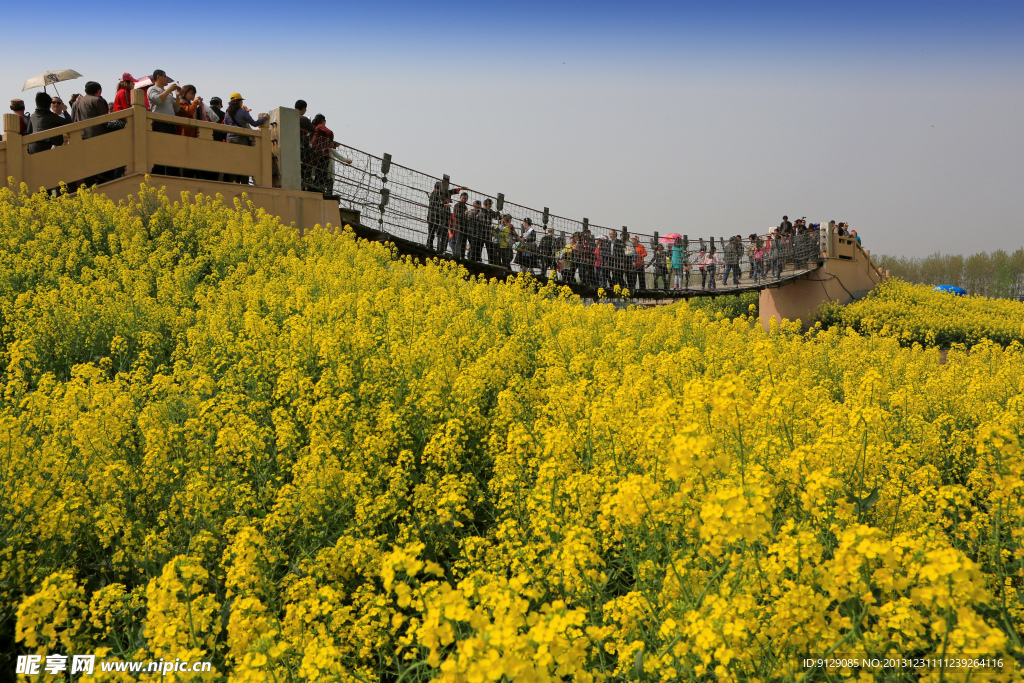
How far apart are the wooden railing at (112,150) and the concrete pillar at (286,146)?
2.17ft

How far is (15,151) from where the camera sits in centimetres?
1009

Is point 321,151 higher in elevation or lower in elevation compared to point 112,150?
higher

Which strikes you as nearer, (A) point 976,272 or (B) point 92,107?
(B) point 92,107

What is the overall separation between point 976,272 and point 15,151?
204ft


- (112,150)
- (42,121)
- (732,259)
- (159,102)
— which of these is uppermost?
(159,102)

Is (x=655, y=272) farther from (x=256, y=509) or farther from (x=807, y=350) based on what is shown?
(x=256, y=509)

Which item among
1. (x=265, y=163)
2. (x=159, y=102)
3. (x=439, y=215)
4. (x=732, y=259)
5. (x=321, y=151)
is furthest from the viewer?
(x=732, y=259)

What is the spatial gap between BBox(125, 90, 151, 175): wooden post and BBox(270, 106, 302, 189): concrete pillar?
74.5 inches

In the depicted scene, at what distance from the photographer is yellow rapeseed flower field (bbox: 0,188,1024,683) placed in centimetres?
202

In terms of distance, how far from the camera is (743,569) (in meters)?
2.16

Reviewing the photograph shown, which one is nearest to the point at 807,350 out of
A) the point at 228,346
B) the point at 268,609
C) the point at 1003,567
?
the point at 1003,567

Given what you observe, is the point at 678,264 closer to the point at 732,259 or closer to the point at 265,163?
the point at 732,259

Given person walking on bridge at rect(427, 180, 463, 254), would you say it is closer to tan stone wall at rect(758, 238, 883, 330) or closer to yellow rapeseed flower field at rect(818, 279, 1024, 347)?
yellow rapeseed flower field at rect(818, 279, 1024, 347)

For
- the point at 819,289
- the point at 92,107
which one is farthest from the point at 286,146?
the point at 819,289
